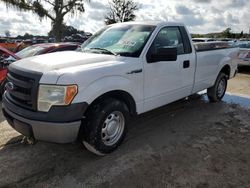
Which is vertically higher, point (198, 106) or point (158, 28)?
point (158, 28)

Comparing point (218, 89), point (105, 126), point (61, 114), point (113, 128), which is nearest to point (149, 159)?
point (113, 128)

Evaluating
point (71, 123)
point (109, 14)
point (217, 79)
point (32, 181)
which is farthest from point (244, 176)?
point (109, 14)

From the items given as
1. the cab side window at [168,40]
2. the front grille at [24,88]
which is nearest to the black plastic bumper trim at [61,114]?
the front grille at [24,88]

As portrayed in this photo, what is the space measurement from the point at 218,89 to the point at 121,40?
3486 mm

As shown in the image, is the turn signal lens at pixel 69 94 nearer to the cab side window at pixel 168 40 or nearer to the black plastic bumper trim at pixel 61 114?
the black plastic bumper trim at pixel 61 114

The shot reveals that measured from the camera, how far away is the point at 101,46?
15.6ft

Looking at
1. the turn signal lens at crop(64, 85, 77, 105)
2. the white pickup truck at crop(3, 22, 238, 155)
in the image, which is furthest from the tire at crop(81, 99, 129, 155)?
the turn signal lens at crop(64, 85, 77, 105)

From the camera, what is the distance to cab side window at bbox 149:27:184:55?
4667mm

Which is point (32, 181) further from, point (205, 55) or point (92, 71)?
point (205, 55)

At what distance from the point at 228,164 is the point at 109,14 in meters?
31.6

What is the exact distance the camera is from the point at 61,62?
12.6ft

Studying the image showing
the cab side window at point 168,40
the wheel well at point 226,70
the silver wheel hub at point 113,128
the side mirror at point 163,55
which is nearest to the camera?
the silver wheel hub at point 113,128

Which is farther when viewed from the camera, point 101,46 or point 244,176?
point 101,46

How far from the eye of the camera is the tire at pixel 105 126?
3.65m
